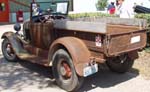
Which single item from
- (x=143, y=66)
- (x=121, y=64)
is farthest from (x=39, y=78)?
(x=143, y=66)

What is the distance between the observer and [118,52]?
6176mm

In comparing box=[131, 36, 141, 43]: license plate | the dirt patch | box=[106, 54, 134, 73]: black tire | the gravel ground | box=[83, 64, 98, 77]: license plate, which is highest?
box=[131, 36, 141, 43]: license plate

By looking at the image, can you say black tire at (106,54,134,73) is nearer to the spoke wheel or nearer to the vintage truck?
the vintage truck

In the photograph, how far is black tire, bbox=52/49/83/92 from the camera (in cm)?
633

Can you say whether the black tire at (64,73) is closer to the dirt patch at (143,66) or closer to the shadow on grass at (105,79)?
the shadow on grass at (105,79)

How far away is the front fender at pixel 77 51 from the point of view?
613cm

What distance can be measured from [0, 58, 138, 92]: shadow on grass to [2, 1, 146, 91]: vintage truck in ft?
0.88

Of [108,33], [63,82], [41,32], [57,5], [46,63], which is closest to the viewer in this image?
[108,33]

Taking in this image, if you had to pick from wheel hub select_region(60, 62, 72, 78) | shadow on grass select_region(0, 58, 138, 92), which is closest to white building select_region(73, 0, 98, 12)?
shadow on grass select_region(0, 58, 138, 92)


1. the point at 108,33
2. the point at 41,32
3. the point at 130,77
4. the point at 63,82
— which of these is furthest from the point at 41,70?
the point at 108,33

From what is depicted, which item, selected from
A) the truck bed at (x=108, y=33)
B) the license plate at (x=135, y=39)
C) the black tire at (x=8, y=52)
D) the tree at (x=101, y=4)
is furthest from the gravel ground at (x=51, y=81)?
the tree at (x=101, y=4)

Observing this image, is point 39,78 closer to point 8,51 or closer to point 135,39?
point 8,51

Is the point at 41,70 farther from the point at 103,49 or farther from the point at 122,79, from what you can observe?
the point at 103,49

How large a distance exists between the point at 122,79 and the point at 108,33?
1.74m
